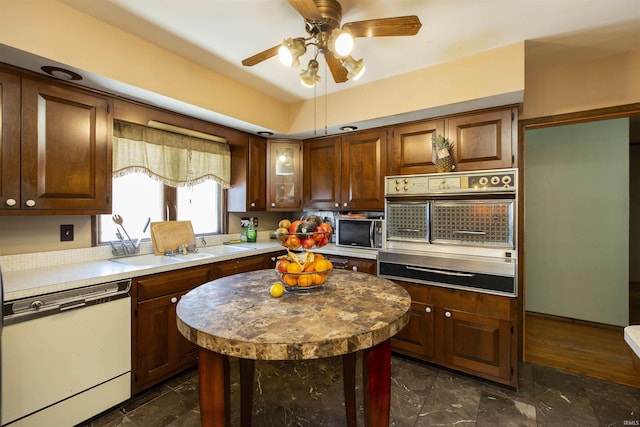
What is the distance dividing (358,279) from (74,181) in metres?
1.95

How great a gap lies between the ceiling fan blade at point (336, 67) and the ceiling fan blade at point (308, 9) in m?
0.25

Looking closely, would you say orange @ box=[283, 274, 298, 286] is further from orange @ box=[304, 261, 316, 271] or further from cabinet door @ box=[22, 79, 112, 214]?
cabinet door @ box=[22, 79, 112, 214]

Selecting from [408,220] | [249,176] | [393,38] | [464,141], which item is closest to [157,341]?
[249,176]

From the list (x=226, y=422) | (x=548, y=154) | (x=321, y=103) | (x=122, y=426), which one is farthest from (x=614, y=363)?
(x=122, y=426)

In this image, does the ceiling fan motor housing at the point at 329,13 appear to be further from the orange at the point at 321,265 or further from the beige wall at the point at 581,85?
the beige wall at the point at 581,85

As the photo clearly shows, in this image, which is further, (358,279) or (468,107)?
(468,107)

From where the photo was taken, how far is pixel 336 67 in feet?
5.87

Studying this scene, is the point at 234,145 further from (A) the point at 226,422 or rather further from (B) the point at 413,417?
(B) the point at 413,417

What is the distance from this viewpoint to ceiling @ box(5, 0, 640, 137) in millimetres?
1685

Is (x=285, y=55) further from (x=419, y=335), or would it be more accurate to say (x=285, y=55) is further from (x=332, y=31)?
(x=419, y=335)

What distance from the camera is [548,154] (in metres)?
3.43

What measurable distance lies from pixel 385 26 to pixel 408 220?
1615mm

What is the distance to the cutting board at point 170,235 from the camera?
8.48 feet

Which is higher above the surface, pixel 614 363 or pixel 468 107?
pixel 468 107
